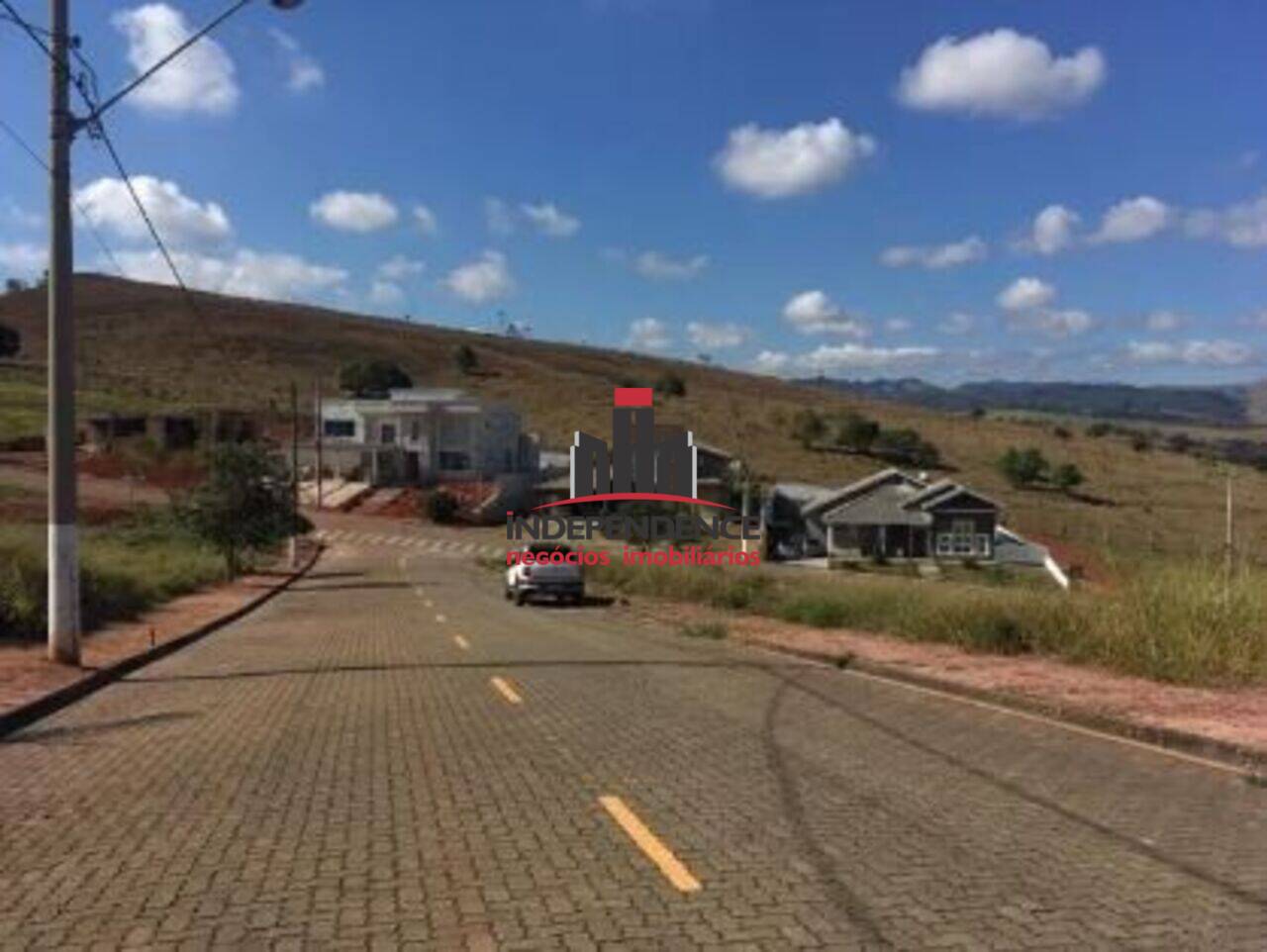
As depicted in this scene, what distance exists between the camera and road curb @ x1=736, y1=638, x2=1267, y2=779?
10.7m

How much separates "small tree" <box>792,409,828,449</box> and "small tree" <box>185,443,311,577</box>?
244 ft

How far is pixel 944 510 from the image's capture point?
245ft

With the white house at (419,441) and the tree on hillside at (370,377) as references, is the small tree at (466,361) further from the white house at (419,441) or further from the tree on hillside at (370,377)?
the white house at (419,441)

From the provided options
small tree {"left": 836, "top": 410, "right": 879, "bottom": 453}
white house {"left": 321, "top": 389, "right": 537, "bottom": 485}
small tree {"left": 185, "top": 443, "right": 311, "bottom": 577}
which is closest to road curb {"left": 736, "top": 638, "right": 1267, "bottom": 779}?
small tree {"left": 185, "top": 443, "right": 311, "bottom": 577}

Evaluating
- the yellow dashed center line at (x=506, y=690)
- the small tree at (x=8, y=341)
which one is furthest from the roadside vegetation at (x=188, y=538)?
the small tree at (x=8, y=341)

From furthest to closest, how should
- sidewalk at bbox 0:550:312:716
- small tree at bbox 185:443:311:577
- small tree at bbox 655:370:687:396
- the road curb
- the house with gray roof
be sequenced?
1. small tree at bbox 655:370:687:396
2. the house with gray roof
3. small tree at bbox 185:443:311:577
4. sidewalk at bbox 0:550:312:716
5. the road curb

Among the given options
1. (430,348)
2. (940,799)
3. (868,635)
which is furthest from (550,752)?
(430,348)

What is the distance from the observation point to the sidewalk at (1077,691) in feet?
38.4

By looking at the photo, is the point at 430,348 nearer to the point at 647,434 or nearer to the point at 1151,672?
the point at 647,434

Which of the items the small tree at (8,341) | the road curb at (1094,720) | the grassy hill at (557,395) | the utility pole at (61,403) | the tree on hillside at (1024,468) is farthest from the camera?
the small tree at (8,341)

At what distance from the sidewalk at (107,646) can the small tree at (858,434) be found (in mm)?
86051

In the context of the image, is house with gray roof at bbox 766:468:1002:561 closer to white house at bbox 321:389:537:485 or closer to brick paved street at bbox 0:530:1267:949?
white house at bbox 321:389:537:485

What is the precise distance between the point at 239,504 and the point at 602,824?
41.2 metres

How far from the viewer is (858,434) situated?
11875 centimetres
